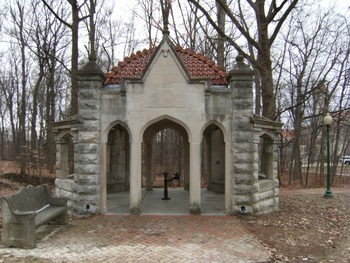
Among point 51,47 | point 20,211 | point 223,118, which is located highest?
point 51,47

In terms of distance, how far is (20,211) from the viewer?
23.4 feet

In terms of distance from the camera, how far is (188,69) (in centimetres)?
1015

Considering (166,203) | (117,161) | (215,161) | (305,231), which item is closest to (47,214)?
(166,203)

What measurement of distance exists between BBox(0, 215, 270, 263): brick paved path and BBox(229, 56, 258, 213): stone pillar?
830 millimetres

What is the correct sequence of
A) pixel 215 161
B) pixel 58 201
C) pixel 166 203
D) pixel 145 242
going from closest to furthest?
pixel 145 242, pixel 58 201, pixel 166 203, pixel 215 161

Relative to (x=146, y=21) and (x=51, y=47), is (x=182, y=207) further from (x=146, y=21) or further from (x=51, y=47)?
(x=51, y=47)

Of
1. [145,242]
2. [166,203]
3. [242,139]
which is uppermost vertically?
[242,139]

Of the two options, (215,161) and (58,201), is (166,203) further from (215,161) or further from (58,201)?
(58,201)

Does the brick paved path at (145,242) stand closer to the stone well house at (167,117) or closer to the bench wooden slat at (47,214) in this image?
the bench wooden slat at (47,214)

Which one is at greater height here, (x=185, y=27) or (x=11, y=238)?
(x=185, y=27)

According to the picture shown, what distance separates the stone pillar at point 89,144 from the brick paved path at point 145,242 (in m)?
0.59

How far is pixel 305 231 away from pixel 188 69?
5352 mm

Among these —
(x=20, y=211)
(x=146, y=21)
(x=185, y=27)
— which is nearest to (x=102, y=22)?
(x=146, y=21)

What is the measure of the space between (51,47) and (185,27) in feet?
30.4
